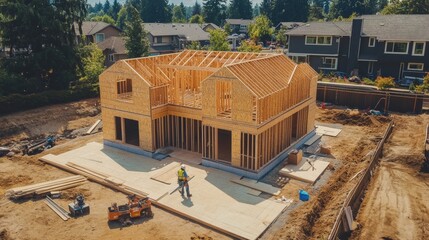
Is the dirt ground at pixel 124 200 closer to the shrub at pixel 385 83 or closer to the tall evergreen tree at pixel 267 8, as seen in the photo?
the shrub at pixel 385 83

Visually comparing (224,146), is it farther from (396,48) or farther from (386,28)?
(386,28)

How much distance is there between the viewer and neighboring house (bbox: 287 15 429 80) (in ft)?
124

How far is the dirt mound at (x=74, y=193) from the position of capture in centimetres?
1678

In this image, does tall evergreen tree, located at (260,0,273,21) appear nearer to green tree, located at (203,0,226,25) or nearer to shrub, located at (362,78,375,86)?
green tree, located at (203,0,226,25)

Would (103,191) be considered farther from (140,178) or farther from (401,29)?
(401,29)

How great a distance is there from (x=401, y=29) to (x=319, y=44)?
8877 mm

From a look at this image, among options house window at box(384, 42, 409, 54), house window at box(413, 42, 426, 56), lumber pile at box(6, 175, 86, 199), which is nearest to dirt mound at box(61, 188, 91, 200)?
lumber pile at box(6, 175, 86, 199)

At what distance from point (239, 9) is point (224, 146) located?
96092mm

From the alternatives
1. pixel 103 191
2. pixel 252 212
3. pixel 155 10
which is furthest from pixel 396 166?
pixel 155 10

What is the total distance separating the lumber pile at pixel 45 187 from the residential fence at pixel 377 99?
919 inches

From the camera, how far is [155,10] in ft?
345

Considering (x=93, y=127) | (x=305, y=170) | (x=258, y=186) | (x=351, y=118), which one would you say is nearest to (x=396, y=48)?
(x=351, y=118)

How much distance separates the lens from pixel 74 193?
17125mm

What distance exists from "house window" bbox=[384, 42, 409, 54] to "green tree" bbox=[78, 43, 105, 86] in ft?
101
